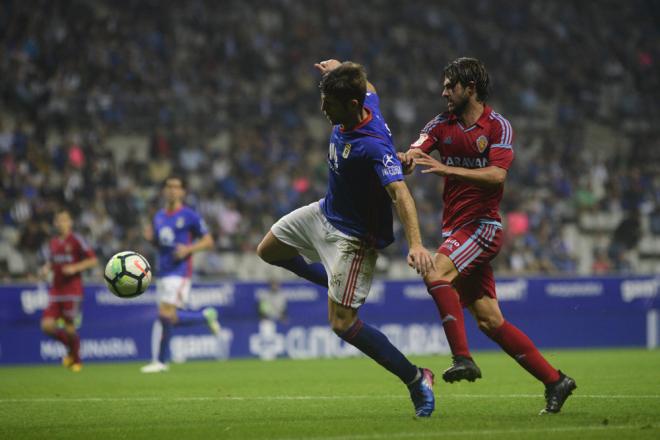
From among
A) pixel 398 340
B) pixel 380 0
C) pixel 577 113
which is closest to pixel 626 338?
pixel 398 340

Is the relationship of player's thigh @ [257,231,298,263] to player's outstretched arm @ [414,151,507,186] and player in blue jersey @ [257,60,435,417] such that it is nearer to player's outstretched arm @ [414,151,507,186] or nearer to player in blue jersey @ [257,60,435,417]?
player in blue jersey @ [257,60,435,417]

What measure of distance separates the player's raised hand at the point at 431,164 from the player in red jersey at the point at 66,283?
904 cm

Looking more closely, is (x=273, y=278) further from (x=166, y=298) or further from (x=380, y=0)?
(x=380, y=0)

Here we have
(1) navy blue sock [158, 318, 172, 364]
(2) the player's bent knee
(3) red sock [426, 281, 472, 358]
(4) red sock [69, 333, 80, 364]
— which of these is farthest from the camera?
(4) red sock [69, 333, 80, 364]

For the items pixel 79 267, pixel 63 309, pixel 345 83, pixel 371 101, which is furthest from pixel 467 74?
pixel 63 309

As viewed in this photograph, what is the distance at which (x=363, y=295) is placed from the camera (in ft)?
23.9

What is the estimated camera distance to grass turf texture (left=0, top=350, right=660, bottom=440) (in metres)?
6.58

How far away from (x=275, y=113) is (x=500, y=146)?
57.4 ft

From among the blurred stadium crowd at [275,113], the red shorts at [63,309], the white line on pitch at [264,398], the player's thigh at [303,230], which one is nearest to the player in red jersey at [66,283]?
the red shorts at [63,309]

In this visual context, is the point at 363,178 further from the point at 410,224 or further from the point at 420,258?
the point at 420,258

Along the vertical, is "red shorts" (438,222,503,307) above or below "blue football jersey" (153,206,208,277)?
below

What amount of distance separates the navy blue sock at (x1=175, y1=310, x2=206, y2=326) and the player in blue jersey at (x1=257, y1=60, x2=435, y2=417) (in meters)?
7.74

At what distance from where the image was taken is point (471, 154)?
7.60m

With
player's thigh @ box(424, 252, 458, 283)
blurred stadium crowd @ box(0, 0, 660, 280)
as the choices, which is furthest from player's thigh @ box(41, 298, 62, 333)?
player's thigh @ box(424, 252, 458, 283)
